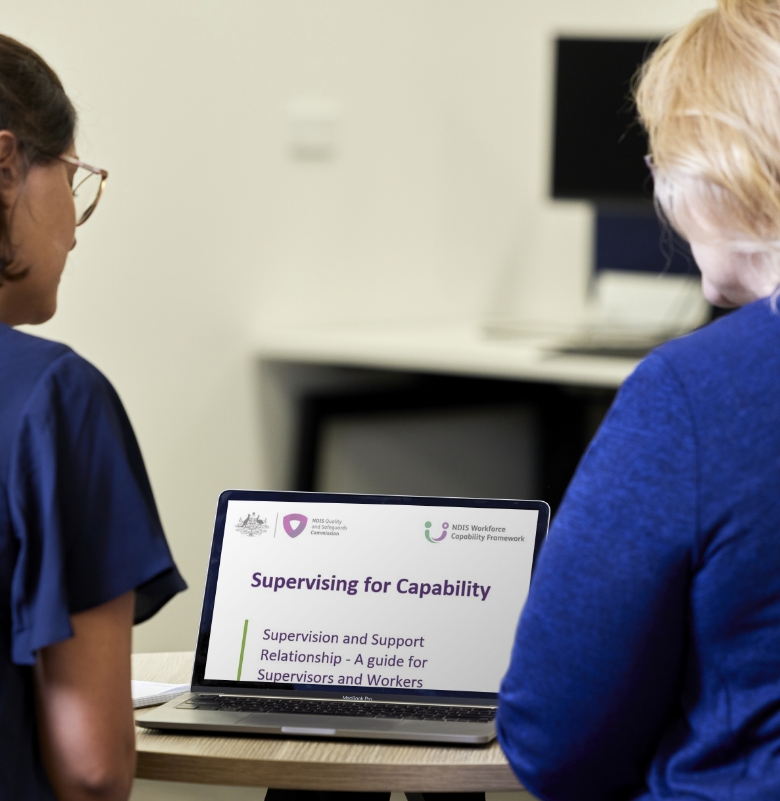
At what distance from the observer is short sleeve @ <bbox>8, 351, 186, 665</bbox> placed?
85 cm

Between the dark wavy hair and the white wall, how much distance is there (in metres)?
1.81

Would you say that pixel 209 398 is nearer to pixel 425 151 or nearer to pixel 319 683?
pixel 425 151

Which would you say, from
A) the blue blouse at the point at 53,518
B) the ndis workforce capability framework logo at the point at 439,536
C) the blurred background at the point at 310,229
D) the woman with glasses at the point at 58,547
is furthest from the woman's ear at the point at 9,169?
the blurred background at the point at 310,229

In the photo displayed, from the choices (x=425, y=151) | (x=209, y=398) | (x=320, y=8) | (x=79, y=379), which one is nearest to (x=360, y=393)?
(x=209, y=398)

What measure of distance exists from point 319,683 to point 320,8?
255cm

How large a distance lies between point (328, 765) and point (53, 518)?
0.30 m

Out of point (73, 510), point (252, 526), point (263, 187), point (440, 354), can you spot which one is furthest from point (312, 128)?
point (73, 510)

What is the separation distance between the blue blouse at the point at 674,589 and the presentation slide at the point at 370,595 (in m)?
0.29

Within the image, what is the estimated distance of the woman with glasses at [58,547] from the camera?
0.85 meters

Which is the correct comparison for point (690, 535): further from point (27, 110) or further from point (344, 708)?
point (27, 110)

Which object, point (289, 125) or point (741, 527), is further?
point (289, 125)

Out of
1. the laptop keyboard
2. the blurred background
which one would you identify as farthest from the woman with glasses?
the blurred background

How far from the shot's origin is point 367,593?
1120 millimetres

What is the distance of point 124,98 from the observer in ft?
9.30
